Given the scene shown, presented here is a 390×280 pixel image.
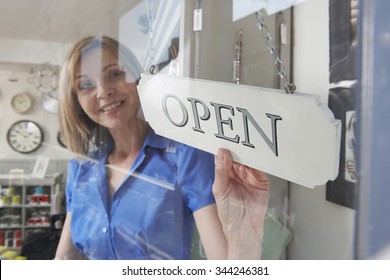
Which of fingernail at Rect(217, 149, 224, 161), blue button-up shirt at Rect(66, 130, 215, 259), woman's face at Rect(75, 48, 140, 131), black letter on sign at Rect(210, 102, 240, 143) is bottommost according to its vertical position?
blue button-up shirt at Rect(66, 130, 215, 259)

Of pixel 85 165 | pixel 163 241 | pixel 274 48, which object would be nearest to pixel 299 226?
pixel 163 241

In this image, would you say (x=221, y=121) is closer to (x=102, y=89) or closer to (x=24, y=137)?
(x=102, y=89)

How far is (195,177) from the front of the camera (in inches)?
37.7

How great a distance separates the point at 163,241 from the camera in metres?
0.95

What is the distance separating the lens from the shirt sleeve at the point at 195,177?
0.94 m

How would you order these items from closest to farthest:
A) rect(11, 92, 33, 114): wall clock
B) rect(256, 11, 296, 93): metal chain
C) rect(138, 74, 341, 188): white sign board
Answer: rect(138, 74, 341, 188): white sign board
rect(11, 92, 33, 114): wall clock
rect(256, 11, 296, 93): metal chain

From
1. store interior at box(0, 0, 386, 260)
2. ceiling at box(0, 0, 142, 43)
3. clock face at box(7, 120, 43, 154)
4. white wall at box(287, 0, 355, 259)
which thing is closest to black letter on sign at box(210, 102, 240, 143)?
store interior at box(0, 0, 386, 260)

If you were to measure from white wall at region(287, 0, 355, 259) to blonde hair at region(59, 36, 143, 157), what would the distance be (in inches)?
19.3

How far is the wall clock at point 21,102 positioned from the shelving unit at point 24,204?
168mm

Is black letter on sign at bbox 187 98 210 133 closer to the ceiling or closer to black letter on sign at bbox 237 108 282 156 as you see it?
black letter on sign at bbox 237 108 282 156

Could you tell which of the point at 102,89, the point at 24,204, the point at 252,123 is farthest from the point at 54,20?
the point at 252,123

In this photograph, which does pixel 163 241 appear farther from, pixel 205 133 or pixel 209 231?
pixel 205 133

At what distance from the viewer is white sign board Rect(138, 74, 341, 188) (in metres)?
0.76

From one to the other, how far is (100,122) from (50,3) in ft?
1.14
